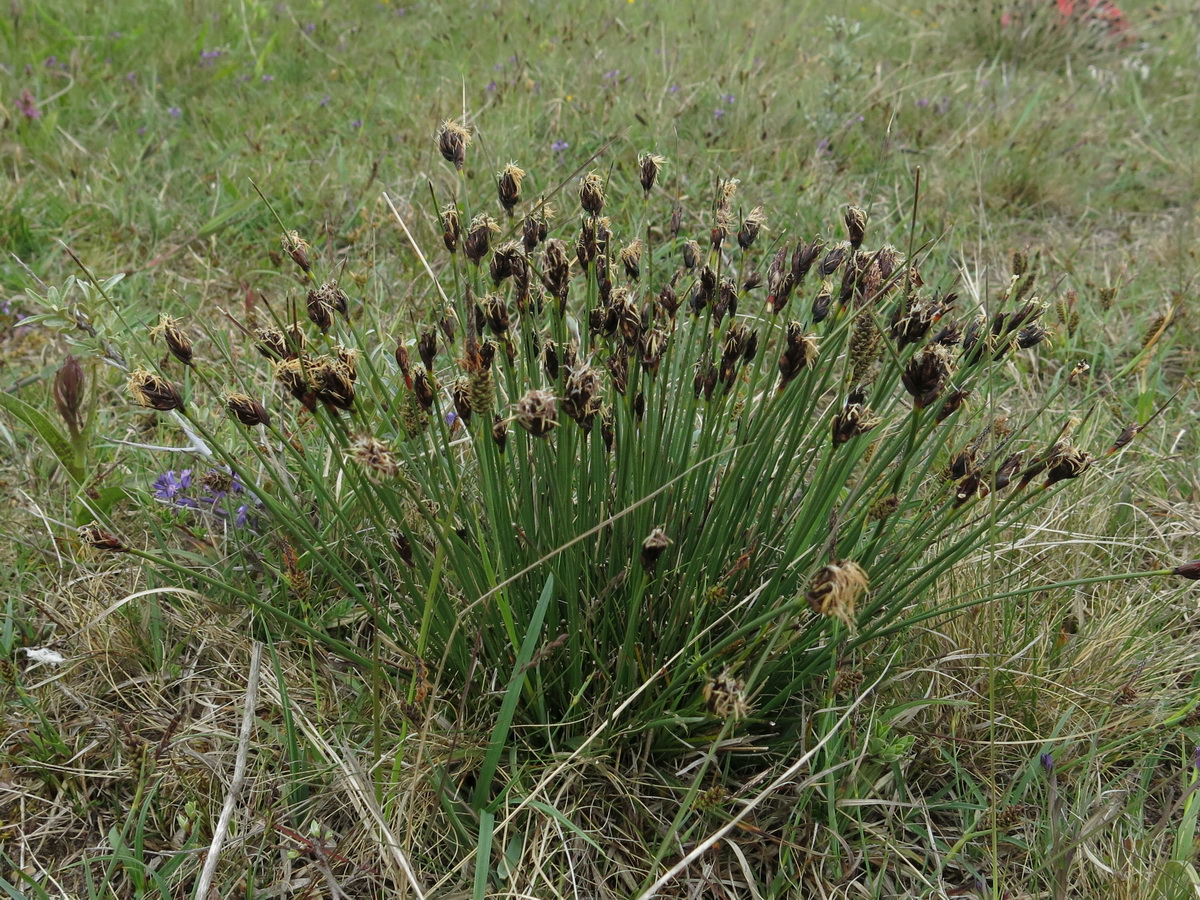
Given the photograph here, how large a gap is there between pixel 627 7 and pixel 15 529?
432 cm

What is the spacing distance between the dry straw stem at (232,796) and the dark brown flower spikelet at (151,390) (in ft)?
1.57

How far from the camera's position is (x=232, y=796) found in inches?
51.6

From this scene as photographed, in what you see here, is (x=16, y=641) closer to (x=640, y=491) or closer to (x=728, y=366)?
(x=640, y=491)

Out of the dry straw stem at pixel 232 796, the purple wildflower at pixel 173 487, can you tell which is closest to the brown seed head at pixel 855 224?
the dry straw stem at pixel 232 796

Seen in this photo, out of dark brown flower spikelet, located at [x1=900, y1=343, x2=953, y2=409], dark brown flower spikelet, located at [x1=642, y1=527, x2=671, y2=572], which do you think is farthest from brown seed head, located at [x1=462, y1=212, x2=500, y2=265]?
dark brown flower spikelet, located at [x1=900, y1=343, x2=953, y2=409]

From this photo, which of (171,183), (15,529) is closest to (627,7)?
(171,183)

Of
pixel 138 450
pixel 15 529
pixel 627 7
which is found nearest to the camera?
pixel 15 529

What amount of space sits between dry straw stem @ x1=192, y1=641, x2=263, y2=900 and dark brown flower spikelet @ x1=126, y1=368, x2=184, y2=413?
0.48 metres

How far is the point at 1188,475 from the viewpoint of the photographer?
7.04 ft

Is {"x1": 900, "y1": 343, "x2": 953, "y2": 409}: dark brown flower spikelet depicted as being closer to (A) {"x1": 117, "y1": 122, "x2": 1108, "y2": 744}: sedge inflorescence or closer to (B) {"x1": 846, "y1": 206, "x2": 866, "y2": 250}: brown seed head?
(A) {"x1": 117, "y1": 122, "x2": 1108, "y2": 744}: sedge inflorescence

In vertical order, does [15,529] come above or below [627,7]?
below

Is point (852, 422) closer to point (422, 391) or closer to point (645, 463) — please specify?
point (645, 463)

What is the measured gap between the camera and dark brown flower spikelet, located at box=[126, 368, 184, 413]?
1.09 metres

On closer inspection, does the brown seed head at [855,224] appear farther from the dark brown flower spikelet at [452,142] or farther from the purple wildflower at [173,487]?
the purple wildflower at [173,487]
